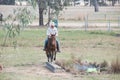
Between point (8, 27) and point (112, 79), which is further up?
point (8, 27)

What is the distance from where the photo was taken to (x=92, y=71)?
56.8 ft

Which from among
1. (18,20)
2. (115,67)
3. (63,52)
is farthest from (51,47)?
(18,20)

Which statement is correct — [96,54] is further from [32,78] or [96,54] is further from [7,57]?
[32,78]

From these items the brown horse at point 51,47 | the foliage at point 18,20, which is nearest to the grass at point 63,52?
the brown horse at point 51,47

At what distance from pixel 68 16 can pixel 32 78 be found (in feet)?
173

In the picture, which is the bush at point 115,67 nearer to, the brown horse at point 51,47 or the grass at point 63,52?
the grass at point 63,52

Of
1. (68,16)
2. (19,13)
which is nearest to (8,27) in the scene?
(19,13)

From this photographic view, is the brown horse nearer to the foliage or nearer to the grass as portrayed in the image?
the grass

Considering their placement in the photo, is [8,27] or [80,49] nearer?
[8,27]

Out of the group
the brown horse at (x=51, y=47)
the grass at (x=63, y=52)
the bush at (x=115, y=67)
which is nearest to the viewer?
the grass at (x=63, y=52)

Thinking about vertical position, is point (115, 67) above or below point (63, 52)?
above

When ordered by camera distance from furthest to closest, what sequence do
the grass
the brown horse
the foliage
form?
the brown horse → the grass → the foliage

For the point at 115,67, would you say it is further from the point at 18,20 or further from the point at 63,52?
the point at 63,52

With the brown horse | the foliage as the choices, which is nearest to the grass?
the brown horse
